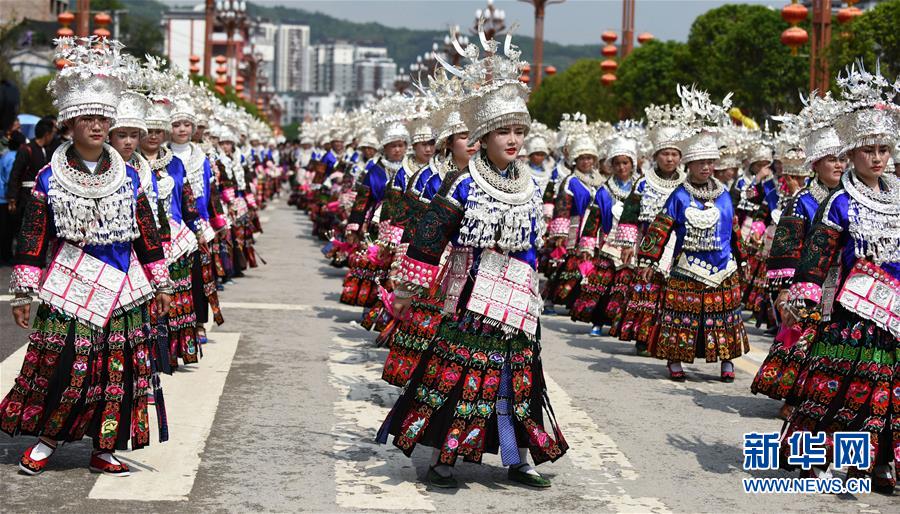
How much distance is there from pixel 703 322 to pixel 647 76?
35.7 metres

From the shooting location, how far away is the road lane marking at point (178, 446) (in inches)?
268

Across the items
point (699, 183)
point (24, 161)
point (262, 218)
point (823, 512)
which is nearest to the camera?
point (823, 512)

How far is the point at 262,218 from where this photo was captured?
3566 cm

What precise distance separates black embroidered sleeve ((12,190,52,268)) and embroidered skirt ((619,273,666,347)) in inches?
222

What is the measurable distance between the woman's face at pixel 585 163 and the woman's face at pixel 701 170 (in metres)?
4.78

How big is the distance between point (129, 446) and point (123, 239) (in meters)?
1.24

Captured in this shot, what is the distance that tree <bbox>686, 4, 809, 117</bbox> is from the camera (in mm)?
35625

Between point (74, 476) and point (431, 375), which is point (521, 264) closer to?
point (431, 375)

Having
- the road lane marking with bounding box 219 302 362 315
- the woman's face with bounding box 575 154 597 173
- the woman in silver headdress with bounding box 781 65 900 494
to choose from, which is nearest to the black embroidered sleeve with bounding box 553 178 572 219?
the woman's face with bounding box 575 154 597 173

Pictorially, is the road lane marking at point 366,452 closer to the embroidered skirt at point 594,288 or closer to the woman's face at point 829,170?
the woman's face at point 829,170

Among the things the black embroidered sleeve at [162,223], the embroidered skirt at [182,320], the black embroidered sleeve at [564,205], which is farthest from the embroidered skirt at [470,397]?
the black embroidered sleeve at [564,205]

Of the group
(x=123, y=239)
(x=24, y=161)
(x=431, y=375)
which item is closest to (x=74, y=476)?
(x=123, y=239)

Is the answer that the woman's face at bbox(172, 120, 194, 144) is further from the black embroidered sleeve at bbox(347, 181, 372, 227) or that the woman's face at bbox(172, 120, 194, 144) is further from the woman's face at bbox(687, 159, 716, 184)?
the woman's face at bbox(687, 159, 716, 184)

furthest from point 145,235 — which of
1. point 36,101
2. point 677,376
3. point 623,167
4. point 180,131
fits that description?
point 36,101
